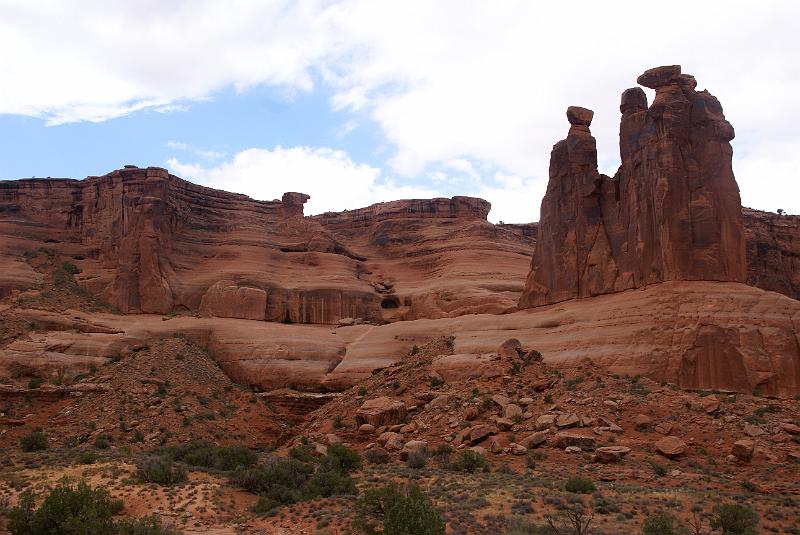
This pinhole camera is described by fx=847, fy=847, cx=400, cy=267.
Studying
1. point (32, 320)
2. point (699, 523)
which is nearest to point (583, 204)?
point (699, 523)

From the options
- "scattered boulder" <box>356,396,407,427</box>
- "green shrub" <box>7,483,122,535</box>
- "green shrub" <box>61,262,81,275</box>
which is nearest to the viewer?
"green shrub" <box>7,483,122,535</box>

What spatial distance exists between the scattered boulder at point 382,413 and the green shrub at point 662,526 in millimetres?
17522

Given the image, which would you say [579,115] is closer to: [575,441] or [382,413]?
[382,413]

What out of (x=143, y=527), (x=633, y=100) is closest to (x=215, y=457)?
(x=143, y=527)

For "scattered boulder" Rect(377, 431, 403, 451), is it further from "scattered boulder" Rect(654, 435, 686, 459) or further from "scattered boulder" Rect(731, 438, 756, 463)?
"scattered boulder" Rect(731, 438, 756, 463)

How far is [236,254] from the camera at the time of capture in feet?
214

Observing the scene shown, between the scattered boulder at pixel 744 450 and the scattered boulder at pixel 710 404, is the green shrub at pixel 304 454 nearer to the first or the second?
the scattered boulder at pixel 710 404

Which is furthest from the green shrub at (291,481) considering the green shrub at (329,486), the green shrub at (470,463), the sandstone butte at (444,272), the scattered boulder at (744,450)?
the scattered boulder at (744,450)

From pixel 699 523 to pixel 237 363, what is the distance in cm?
3309

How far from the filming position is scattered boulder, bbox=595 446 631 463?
3089cm

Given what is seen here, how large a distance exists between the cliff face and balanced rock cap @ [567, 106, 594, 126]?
44.3ft

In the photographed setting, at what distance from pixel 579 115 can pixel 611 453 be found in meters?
24.0

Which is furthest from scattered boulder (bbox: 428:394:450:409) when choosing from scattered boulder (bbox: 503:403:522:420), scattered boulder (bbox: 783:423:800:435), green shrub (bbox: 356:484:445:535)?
scattered boulder (bbox: 783:423:800:435)

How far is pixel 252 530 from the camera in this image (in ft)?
83.4
